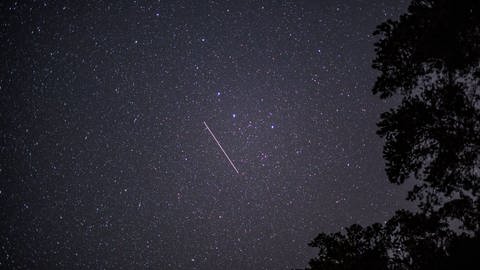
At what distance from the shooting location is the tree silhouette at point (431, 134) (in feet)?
15.2

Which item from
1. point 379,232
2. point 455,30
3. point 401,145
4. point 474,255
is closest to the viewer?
point 474,255

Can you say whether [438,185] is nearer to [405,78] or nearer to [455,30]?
[405,78]

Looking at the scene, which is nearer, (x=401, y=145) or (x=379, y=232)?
(x=401, y=145)

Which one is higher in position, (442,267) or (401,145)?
(401,145)

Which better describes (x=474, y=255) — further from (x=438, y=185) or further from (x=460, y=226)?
(x=438, y=185)

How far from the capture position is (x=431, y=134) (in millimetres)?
4828

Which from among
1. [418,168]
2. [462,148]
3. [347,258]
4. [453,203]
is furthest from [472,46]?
[347,258]

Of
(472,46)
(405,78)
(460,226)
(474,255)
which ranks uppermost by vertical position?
(405,78)

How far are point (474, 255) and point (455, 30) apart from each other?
286 cm

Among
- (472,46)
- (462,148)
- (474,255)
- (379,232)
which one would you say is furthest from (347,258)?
(472,46)

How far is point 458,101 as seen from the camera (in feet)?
15.4

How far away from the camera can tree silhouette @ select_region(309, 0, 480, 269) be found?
4625 mm

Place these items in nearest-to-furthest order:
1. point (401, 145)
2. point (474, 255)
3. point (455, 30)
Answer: point (474, 255), point (455, 30), point (401, 145)

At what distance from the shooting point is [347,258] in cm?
544
